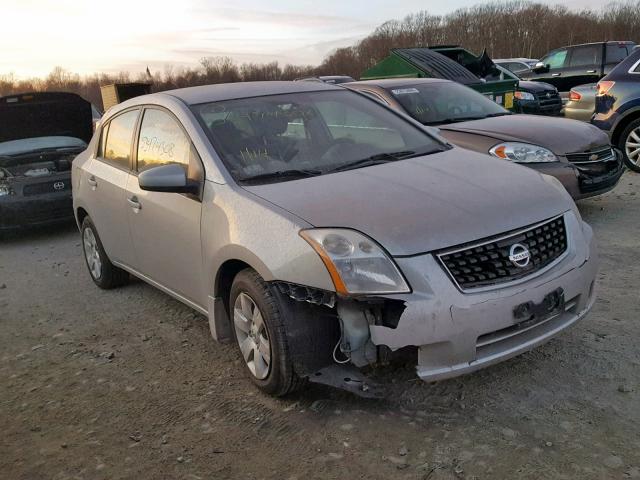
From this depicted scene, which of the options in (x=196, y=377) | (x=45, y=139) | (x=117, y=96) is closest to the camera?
(x=196, y=377)

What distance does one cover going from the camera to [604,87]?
8320 millimetres

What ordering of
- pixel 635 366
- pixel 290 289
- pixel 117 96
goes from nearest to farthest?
pixel 290 289
pixel 635 366
pixel 117 96

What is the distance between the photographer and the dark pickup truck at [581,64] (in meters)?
15.7

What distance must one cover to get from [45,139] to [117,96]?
7.18 m

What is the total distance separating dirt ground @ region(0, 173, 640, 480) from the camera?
265 cm

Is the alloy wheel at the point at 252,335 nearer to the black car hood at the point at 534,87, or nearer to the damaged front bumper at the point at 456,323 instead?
the damaged front bumper at the point at 456,323

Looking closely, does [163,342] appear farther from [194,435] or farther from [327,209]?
[327,209]

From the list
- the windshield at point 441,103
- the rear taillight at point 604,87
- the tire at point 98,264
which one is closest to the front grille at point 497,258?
the tire at point 98,264

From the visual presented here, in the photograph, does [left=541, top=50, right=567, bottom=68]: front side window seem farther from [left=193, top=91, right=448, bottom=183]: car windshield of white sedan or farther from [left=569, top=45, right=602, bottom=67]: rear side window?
[left=193, top=91, right=448, bottom=183]: car windshield of white sedan

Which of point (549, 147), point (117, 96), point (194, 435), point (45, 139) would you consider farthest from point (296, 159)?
point (117, 96)

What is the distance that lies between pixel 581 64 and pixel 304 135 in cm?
1452

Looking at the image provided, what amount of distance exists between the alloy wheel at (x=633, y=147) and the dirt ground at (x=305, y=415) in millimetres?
4514

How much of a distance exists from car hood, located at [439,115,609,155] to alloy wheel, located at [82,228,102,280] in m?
3.63

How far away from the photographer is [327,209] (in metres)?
3.00
